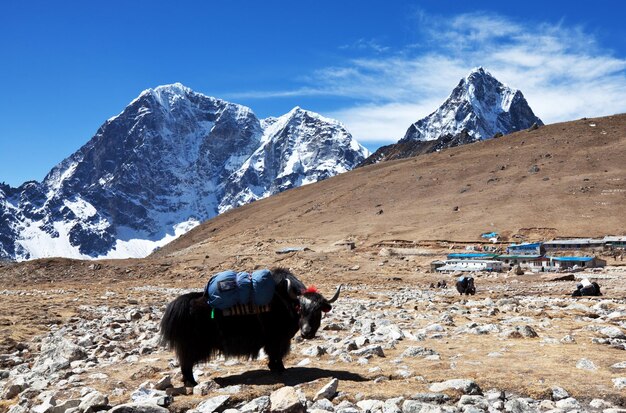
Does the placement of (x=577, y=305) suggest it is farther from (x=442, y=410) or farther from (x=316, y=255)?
(x=316, y=255)

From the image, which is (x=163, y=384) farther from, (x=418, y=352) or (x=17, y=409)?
(x=418, y=352)

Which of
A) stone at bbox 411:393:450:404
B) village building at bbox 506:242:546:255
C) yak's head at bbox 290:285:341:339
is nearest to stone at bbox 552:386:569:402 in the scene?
stone at bbox 411:393:450:404

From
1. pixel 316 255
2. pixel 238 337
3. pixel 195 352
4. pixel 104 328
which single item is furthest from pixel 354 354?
pixel 316 255

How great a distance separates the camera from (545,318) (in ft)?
40.7

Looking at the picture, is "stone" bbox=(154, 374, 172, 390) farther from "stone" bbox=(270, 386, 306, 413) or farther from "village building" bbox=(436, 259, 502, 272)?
"village building" bbox=(436, 259, 502, 272)

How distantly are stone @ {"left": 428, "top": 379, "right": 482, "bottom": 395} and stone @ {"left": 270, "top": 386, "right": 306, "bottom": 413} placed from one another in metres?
1.55

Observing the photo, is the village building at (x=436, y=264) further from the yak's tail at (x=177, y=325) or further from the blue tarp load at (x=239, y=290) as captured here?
the yak's tail at (x=177, y=325)

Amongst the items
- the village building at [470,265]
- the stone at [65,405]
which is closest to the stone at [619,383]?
the stone at [65,405]

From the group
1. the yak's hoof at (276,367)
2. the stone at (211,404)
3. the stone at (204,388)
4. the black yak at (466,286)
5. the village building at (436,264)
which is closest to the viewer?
the stone at (211,404)

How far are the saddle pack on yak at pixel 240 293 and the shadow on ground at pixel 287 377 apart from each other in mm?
872

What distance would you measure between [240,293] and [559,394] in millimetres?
4106

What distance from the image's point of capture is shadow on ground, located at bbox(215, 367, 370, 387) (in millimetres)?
7293

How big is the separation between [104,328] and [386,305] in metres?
8.12

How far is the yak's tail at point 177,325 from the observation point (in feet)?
25.9
